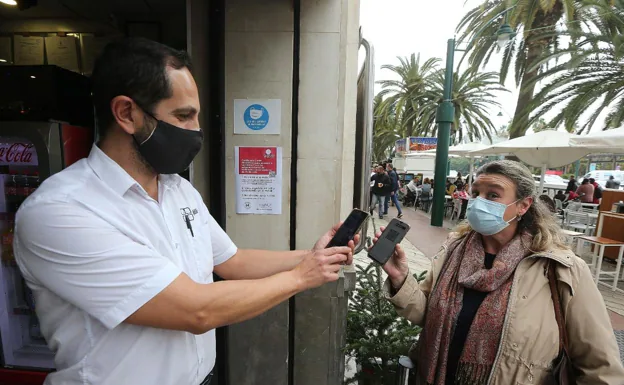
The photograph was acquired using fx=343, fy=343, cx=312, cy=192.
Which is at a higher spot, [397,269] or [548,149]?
[548,149]

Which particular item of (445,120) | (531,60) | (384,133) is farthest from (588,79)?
(384,133)

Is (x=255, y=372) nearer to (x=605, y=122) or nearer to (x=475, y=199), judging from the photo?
(x=475, y=199)

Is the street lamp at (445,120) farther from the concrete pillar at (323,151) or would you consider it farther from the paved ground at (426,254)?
the concrete pillar at (323,151)

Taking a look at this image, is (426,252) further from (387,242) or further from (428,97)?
(428,97)

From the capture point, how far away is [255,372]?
2910mm

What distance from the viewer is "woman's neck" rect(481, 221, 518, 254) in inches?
76.5

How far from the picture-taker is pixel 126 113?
129 cm

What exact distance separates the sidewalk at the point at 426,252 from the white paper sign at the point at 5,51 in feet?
13.3

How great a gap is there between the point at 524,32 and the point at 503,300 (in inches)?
463

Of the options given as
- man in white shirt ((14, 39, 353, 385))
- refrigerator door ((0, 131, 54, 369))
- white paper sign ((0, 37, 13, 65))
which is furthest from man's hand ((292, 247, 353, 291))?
white paper sign ((0, 37, 13, 65))

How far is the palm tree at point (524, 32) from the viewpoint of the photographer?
403 inches

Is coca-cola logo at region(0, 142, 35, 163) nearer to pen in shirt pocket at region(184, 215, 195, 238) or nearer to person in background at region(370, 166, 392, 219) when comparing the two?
pen in shirt pocket at region(184, 215, 195, 238)

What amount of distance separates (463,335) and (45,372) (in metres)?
2.87

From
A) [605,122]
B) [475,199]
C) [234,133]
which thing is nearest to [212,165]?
[234,133]
